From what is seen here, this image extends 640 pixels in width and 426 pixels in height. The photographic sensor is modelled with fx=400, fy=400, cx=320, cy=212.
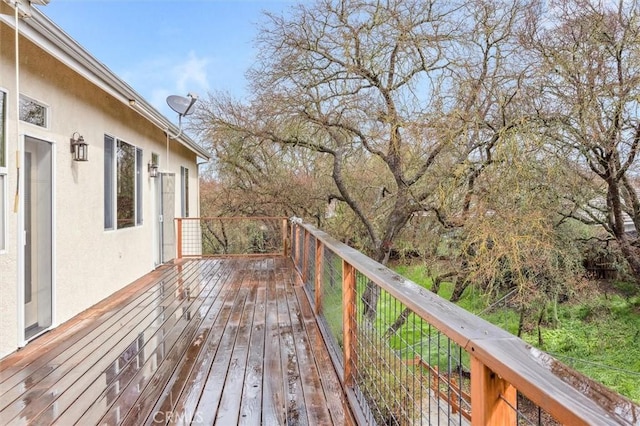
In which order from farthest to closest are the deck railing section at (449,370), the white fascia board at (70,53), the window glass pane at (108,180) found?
the window glass pane at (108,180)
the white fascia board at (70,53)
the deck railing section at (449,370)

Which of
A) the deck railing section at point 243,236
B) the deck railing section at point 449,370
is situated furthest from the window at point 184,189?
the deck railing section at point 449,370

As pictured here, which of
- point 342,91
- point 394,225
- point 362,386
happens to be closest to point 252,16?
point 342,91

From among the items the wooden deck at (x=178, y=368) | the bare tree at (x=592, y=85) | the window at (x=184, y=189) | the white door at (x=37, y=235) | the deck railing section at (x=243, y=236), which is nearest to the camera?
the wooden deck at (x=178, y=368)

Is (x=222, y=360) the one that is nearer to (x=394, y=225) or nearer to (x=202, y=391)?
(x=202, y=391)

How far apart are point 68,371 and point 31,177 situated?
1825 millimetres

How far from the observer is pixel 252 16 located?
29.1ft

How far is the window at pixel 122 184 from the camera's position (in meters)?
5.18

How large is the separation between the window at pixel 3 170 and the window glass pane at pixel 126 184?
8.00 ft

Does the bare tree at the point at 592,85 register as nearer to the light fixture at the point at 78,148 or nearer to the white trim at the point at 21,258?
the light fixture at the point at 78,148

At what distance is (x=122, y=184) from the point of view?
5676mm

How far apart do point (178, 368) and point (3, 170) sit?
2010 millimetres

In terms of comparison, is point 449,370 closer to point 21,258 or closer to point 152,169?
point 21,258

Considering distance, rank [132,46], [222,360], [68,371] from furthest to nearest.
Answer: [132,46]
[222,360]
[68,371]

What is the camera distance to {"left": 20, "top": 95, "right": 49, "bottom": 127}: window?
11.0 ft
